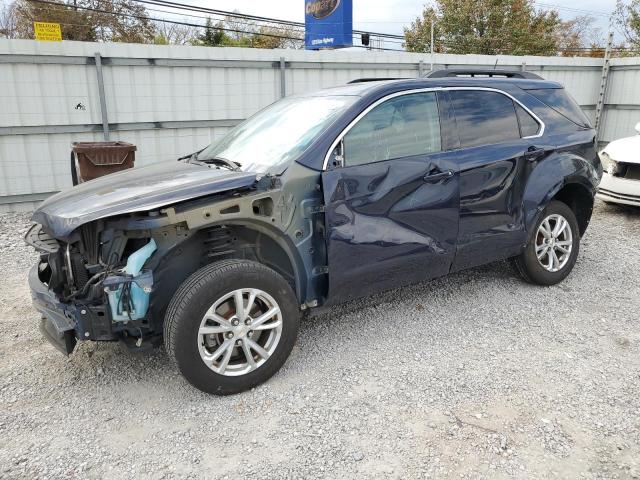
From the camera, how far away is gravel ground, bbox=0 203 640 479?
2.50m

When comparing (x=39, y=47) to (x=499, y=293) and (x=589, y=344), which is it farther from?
(x=589, y=344)

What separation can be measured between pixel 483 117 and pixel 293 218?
1.86 m

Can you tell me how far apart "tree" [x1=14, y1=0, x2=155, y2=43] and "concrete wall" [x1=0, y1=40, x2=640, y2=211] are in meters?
18.8

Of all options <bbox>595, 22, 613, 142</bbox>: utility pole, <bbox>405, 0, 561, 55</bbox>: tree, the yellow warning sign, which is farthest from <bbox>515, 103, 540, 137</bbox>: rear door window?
<bbox>405, 0, 561, 55</bbox>: tree

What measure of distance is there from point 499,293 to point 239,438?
107 inches

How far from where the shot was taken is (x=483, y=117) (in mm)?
3994

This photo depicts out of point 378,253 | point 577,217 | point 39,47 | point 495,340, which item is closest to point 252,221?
point 378,253

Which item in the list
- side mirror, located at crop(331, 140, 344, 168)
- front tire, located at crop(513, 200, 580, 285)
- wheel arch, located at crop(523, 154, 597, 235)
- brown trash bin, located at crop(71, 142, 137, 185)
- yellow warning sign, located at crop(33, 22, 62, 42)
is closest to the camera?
side mirror, located at crop(331, 140, 344, 168)

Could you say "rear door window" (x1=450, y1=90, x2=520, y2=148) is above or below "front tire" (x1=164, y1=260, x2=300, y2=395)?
above

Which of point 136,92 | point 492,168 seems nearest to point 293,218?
point 492,168

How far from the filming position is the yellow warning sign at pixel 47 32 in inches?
282

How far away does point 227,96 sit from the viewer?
8.73 metres

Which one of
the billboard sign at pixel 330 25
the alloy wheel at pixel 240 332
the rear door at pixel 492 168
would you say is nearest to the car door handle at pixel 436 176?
the rear door at pixel 492 168

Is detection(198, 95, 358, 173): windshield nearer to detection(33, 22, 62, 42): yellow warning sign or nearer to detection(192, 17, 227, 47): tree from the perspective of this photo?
detection(33, 22, 62, 42): yellow warning sign
